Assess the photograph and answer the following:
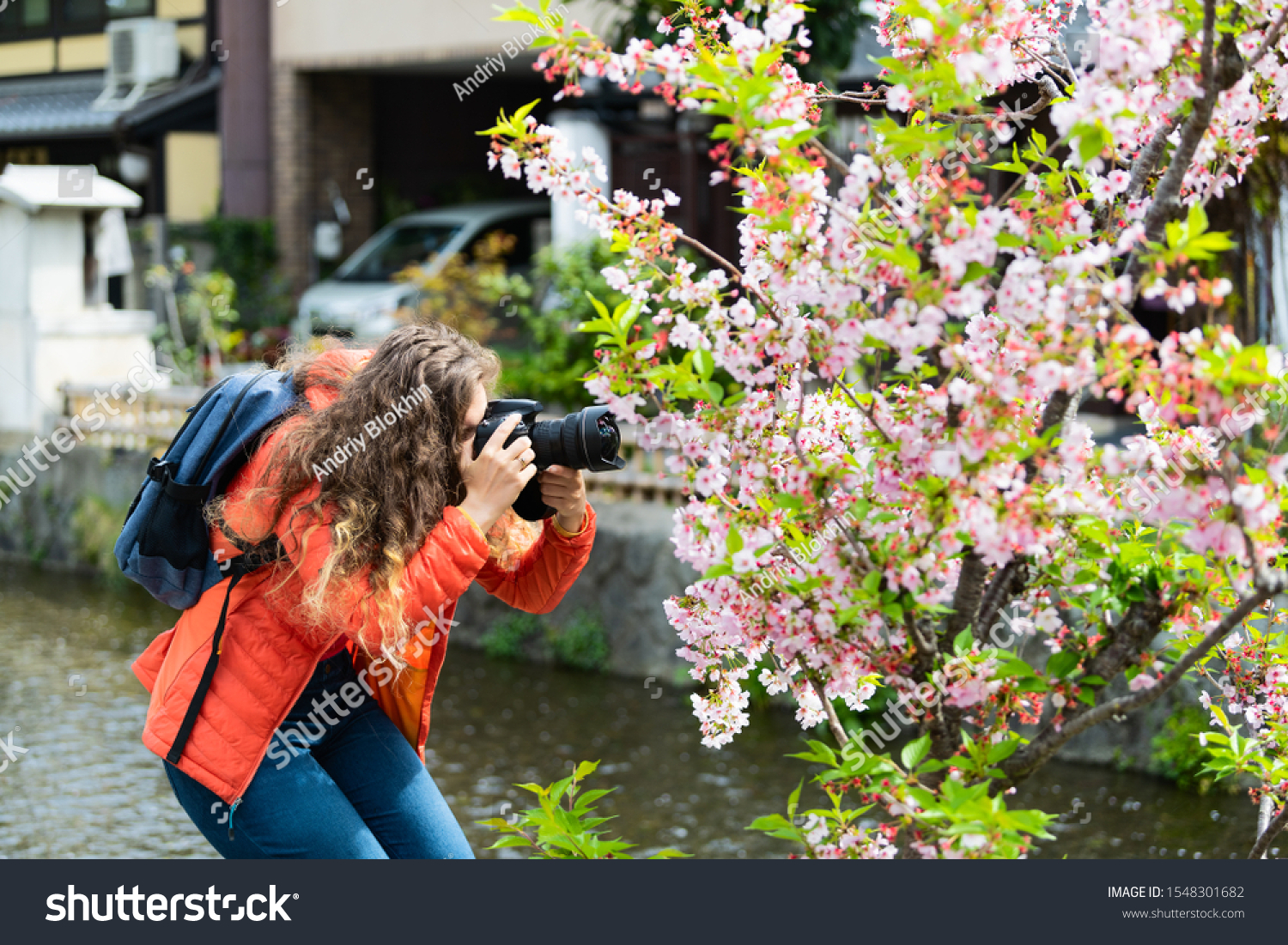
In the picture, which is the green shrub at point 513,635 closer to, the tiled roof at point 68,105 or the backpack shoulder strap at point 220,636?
the backpack shoulder strap at point 220,636

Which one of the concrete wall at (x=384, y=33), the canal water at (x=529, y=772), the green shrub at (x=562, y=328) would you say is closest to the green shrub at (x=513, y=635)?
the canal water at (x=529, y=772)

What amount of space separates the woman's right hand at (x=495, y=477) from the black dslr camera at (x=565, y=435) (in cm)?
5

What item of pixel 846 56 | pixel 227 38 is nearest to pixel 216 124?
pixel 227 38

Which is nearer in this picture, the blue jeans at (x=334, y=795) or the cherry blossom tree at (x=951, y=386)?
the cherry blossom tree at (x=951, y=386)

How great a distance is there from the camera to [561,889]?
1801mm

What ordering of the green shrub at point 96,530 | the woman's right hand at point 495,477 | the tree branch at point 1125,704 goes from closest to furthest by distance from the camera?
the tree branch at point 1125,704, the woman's right hand at point 495,477, the green shrub at point 96,530

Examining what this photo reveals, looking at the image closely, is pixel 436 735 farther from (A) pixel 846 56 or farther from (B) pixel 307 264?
(B) pixel 307 264

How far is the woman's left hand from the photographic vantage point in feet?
7.50

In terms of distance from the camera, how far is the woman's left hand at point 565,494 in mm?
2287

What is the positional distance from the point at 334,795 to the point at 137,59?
1430cm

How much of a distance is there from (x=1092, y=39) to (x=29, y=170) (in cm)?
878

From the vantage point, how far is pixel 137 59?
14.6m


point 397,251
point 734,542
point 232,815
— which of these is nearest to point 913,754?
point 734,542

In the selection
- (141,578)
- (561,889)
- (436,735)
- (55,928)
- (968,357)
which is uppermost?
(968,357)
